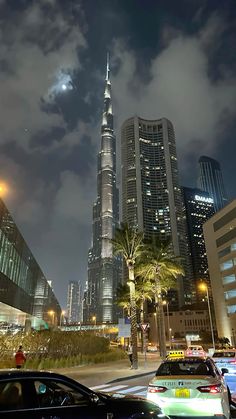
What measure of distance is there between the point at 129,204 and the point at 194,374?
18247 centimetres

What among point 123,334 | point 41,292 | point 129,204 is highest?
point 129,204

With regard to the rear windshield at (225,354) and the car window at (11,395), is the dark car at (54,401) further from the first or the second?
the rear windshield at (225,354)

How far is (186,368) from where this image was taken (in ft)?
26.4

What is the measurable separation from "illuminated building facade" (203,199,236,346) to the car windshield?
65.4m

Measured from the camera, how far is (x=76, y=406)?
179 inches

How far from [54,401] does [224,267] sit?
74.5 meters

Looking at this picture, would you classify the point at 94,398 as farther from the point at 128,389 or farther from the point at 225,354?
the point at 225,354

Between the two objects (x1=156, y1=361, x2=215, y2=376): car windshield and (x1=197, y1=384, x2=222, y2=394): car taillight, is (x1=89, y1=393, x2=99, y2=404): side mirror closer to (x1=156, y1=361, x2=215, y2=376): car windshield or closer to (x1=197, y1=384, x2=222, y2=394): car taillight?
(x1=197, y1=384, x2=222, y2=394): car taillight

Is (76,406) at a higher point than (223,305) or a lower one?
lower

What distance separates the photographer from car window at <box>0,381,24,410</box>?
414 centimetres

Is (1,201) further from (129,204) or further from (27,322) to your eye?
(129,204)

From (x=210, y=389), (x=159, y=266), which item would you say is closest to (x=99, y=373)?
(x=210, y=389)

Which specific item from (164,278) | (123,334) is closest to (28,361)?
(123,334)

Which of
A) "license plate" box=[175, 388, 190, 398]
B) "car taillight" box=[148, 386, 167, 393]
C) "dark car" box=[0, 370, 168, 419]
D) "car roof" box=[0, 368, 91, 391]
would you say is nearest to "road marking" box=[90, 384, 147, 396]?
"car taillight" box=[148, 386, 167, 393]
